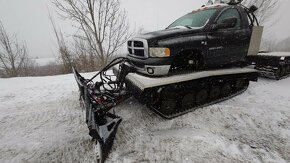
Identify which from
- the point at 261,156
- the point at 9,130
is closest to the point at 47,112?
the point at 9,130

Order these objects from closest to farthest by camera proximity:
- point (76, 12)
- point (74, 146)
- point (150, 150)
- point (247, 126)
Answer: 1. point (150, 150)
2. point (74, 146)
3. point (247, 126)
4. point (76, 12)

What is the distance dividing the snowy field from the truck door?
1.16 metres

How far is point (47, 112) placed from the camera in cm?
423

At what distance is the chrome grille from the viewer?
3494mm

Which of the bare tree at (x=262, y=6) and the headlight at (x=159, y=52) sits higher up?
the bare tree at (x=262, y=6)

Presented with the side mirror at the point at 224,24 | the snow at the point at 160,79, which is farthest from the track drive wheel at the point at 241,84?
the side mirror at the point at 224,24

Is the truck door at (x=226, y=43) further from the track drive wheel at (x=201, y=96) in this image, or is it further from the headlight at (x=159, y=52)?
the headlight at (x=159, y=52)

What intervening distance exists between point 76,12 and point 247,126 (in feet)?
35.7

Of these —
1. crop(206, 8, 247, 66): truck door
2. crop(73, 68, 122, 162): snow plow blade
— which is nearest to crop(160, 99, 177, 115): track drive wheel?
crop(73, 68, 122, 162): snow plow blade

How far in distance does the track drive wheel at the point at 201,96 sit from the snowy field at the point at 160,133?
24cm

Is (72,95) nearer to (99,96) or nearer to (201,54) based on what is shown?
(99,96)

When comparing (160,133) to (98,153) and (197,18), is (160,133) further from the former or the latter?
(197,18)

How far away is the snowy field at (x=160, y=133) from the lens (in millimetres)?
2584

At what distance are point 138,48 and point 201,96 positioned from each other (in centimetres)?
198
